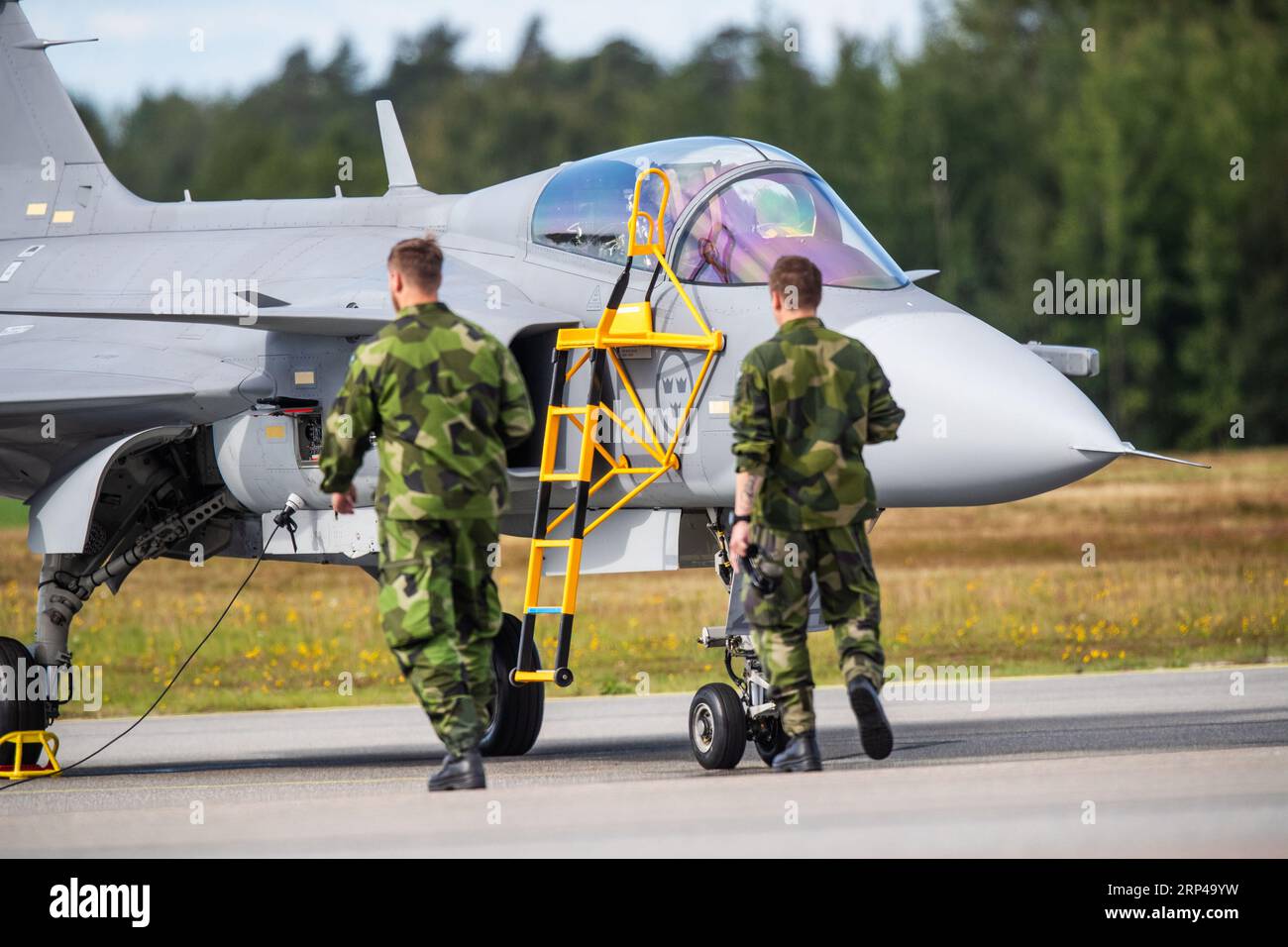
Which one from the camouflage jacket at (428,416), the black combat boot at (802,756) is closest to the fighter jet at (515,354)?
the black combat boot at (802,756)

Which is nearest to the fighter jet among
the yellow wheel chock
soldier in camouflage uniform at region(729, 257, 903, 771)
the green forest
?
the yellow wheel chock

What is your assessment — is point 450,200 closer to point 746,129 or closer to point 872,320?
point 872,320

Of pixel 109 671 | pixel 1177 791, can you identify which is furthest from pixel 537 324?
pixel 109 671

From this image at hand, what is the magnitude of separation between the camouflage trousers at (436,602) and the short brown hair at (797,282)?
165 cm

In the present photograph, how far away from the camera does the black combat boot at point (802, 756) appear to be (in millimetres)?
9062

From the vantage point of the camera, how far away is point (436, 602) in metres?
8.30

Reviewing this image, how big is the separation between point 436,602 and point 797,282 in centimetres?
211

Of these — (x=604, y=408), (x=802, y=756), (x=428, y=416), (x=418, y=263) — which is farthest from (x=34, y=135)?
(x=802, y=756)

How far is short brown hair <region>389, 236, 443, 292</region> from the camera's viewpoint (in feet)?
27.6

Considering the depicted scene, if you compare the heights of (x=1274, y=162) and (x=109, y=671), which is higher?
(x=1274, y=162)

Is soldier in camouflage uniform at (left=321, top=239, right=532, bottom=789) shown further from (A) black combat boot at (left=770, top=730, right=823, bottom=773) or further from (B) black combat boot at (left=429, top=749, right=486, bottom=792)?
(A) black combat boot at (left=770, top=730, right=823, bottom=773)

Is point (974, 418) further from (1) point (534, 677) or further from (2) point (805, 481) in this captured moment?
(1) point (534, 677)
